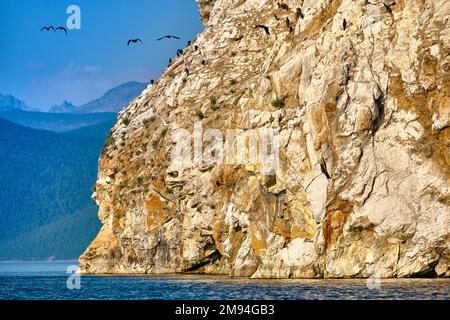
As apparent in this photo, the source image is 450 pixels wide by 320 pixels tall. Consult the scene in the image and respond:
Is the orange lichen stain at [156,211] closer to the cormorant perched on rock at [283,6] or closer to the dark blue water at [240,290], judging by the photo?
the dark blue water at [240,290]

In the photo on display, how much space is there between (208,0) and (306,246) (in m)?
58.1

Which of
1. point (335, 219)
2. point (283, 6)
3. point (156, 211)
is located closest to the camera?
point (335, 219)

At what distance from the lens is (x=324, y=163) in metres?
76.3

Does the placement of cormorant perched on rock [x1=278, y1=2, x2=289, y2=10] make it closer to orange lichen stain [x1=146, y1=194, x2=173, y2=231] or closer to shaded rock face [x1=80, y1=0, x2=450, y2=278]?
shaded rock face [x1=80, y1=0, x2=450, y2=278]

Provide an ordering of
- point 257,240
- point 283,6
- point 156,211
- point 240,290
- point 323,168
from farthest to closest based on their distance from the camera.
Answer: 1. point 156,211
2. point 283,6
3. point 257,240
4. point 323,168
5. point 240,290

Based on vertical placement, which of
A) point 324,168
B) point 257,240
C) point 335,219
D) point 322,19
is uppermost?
point 322,19

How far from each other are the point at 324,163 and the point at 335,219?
4.42m

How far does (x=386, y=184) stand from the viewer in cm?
7169

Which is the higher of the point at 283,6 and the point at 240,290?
the point at 283,6

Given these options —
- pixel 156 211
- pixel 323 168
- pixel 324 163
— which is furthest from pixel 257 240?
pixel 156 211

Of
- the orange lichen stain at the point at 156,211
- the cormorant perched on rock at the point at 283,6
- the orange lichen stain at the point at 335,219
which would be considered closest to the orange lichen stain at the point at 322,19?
the cormorant perched on rock at the point at 283,6

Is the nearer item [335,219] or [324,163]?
[335,219]

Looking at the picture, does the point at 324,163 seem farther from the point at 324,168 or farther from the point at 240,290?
the point at 240,290
